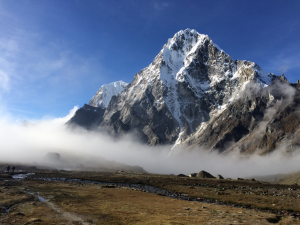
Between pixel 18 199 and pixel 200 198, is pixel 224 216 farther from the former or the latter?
pixel 18 199

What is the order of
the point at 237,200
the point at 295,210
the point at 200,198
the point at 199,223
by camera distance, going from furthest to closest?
the point at 200,198 → the point at 237,200 → the point at 295,210 → the point at 199,223

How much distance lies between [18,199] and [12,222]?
1445cm

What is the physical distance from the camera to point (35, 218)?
2400 centimetres

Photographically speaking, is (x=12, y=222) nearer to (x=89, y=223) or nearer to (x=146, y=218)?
(x=89, y=223)

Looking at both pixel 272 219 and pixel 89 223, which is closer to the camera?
pixel 89 223

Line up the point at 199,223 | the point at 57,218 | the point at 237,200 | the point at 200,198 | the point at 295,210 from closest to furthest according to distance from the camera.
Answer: the point at 199,223, the point at 57,218, the point at 295,210, the point at 237,200, the point at 200,198

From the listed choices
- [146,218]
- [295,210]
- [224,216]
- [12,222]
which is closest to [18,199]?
[12,222]

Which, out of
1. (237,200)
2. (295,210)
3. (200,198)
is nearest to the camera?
(295,210)

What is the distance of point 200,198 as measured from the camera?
1861 inches

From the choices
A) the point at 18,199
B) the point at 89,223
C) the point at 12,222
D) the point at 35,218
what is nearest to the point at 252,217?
the point at 89,223

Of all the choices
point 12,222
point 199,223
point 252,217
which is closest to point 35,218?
point 12,222

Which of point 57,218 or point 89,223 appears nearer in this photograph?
point 89,223

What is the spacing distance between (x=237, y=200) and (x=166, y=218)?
80.6ft

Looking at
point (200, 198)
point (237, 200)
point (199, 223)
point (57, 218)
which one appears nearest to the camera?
point (199, 223)
